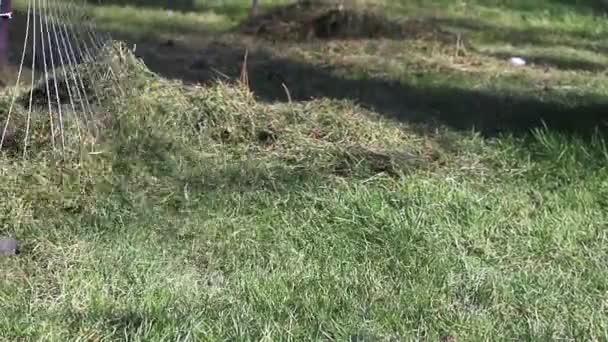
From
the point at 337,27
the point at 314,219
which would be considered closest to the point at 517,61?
the point at 337,27

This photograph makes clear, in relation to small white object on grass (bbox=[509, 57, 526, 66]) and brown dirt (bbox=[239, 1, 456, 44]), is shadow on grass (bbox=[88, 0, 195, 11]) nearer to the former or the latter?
brown dirt (bbox=[239, 1, 456, 44])

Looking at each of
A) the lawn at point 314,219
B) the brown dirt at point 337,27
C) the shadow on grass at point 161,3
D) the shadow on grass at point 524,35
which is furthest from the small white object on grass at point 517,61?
the shadow on grass at point 161,3

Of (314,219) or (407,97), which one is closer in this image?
(314,219)

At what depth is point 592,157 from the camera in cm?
589

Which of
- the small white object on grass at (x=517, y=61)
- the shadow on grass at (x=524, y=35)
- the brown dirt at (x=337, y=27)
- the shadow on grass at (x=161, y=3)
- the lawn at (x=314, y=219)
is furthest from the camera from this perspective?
the shadow on grass at (x=161, y=3)

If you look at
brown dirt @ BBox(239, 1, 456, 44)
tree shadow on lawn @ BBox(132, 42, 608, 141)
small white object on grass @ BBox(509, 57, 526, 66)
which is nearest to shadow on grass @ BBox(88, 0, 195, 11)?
brown dirt @ BBox(239, 1, 456, 44)

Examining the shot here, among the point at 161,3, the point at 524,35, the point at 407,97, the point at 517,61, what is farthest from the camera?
the point at 161,3

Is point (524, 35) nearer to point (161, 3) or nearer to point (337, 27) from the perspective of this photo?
point (337, 27)

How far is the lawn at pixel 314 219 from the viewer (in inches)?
156

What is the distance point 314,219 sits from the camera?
5.02 metres

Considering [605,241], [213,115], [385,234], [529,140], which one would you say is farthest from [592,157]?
[213,115]

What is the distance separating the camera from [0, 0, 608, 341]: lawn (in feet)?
13.0

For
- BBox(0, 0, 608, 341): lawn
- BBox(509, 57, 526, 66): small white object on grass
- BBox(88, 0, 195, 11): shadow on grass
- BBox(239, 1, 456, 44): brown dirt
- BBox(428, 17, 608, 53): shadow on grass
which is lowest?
BBox(428, 17, 608, 53): shadow on grass

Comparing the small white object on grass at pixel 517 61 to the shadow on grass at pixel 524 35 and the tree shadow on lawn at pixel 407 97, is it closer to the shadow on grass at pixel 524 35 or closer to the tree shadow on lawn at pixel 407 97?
the shadow on grass at pixel 524 35
